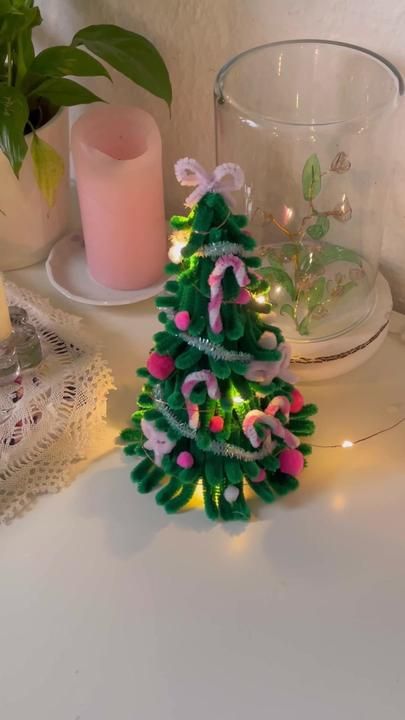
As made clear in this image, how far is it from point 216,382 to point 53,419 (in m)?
0.17

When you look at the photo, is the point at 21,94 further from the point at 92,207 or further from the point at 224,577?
the point at 224,577

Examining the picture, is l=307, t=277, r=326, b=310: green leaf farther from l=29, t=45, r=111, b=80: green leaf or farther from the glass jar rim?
l=29, t=45, r=111, b=80: green leaf

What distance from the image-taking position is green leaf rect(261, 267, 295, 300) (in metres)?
0.71

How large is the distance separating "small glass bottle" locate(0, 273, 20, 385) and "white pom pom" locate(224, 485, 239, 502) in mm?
215

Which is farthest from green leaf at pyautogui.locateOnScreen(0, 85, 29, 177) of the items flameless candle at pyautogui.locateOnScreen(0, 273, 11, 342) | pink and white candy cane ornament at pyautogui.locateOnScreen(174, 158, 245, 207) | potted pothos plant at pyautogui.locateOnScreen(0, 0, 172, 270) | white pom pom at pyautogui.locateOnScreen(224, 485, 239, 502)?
white pom pom at pyautogui.locateOnScreen(224, 485, 239, 502)

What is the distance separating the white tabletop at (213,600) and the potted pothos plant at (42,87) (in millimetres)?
242

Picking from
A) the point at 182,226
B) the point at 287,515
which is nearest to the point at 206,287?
the point at 182,226

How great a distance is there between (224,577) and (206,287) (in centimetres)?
20

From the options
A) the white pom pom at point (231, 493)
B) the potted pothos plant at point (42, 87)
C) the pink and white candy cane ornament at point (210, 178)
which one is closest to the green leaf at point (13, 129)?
the potted pothos plant at point (42, 87)

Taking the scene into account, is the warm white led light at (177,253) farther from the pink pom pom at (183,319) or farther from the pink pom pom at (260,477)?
the pink pom pom at (260,477)

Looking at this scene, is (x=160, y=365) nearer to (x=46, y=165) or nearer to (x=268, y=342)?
(x=268, y=342)

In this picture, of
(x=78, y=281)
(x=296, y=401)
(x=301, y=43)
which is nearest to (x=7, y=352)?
(x=78, y=281)

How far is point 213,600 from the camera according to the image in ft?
1.78

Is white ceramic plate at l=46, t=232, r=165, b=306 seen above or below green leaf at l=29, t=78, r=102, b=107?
below
